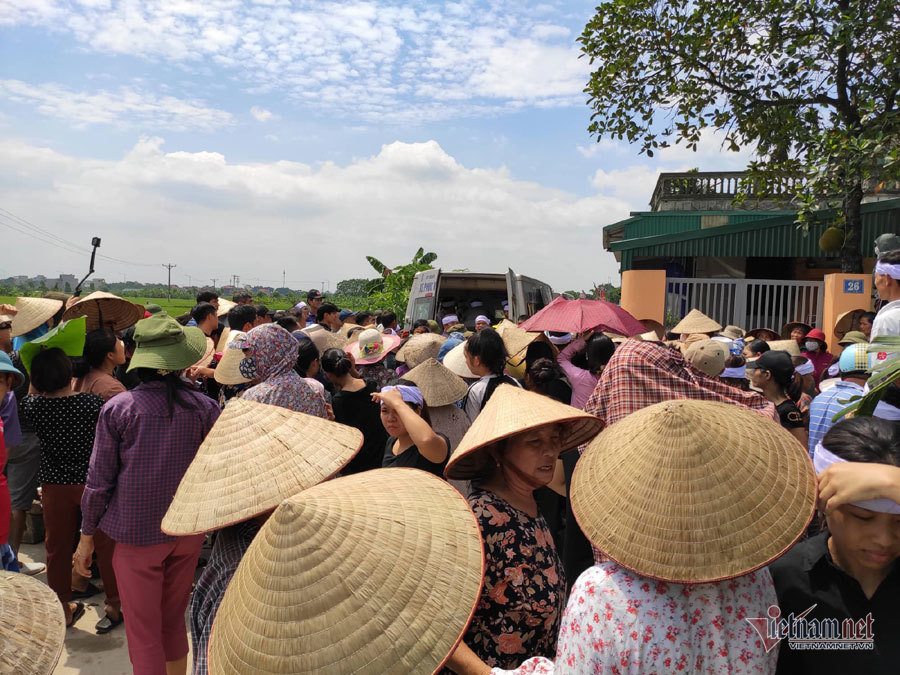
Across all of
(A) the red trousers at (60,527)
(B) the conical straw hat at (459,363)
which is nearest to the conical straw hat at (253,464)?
(A) the red trousers at (60,527)

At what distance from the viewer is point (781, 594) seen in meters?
1.44

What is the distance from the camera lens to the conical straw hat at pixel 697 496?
1228 mm

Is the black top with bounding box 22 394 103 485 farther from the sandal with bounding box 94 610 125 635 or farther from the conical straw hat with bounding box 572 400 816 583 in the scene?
the conical straw hat with bounding box 572 400 816 583

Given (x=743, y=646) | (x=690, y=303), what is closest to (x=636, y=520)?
(x=743, y=646)

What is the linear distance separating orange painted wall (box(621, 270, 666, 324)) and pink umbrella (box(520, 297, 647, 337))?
18.5 feet

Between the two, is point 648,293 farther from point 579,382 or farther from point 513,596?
point 513,596

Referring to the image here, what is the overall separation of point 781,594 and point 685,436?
1.60ft

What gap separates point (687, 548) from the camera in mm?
1229

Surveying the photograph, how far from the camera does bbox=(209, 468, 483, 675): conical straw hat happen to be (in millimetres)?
1168

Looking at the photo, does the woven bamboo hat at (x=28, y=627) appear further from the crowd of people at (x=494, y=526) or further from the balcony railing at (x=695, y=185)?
the balcony railing at (x=695, y=185)

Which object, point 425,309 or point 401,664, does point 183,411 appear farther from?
point 425,309

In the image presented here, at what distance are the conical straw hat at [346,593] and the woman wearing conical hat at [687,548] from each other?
0.88 ft

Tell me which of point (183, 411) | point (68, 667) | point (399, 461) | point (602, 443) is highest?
point (602, 443)

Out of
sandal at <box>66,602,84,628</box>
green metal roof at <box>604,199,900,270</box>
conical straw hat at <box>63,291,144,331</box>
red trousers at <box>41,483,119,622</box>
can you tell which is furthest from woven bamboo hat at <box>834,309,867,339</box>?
sandal at <box>66,602,84,628</box>
